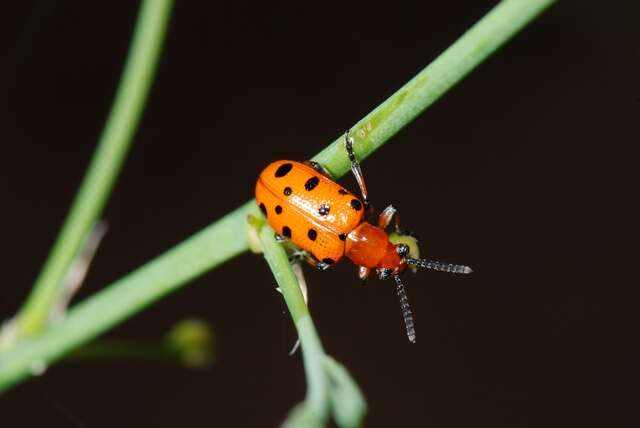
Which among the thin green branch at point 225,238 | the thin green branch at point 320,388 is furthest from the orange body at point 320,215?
the thin green branch at point 320,388

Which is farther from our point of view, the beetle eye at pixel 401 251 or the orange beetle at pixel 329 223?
the beetle eye at pixel 401 251

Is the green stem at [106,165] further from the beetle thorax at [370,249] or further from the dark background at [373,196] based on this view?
the dark background at [373,196]

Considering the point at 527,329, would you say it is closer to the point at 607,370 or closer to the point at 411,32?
the point at 607,370

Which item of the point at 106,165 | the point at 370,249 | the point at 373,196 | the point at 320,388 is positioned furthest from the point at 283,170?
the point at 373,196

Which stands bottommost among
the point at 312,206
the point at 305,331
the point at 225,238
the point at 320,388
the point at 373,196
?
the point at 320,388

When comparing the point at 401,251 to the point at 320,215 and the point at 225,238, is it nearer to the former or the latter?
the point at 320,215

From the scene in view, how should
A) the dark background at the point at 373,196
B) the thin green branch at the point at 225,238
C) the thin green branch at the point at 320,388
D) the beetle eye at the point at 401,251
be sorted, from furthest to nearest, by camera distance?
1. the dark background at the point at 373,196
2. the beetle eye at the point at 401,251
3. the thin green branch at the point at 225,238
4. the thin green branch at the point at 320,388

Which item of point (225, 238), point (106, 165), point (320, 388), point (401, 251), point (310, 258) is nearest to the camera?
point (320, 388)

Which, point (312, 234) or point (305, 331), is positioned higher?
point (312, 234)
